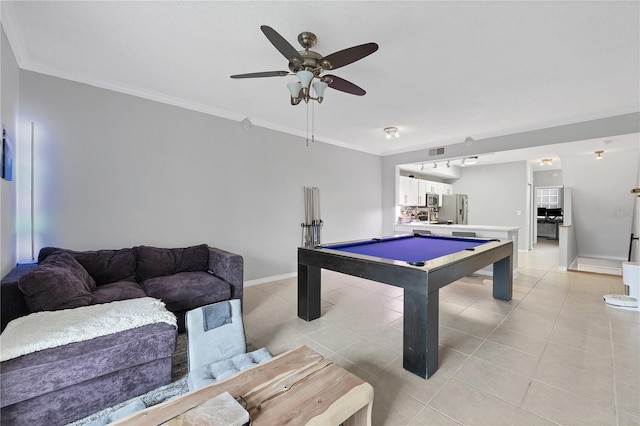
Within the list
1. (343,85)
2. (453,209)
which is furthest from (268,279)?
(453,209)

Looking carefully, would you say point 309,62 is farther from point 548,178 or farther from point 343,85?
point 548,178

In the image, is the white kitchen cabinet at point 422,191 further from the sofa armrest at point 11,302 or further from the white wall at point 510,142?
the sofa armrest at point 11,302

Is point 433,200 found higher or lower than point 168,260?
higher

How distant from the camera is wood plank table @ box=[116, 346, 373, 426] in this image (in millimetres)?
1024

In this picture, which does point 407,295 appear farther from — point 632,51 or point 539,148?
point 539,148

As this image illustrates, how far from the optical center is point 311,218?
16.3 feet

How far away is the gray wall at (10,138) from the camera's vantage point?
2037 mm

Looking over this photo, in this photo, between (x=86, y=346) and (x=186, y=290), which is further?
(x=186, y=290)

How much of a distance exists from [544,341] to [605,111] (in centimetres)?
341

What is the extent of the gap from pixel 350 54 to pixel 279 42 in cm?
49

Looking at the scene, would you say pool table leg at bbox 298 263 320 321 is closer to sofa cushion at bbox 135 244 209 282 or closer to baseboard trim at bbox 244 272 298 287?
sofa cushion at bbox 135 244 209 282

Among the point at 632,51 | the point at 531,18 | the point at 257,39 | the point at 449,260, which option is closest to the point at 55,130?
the point at 257,39

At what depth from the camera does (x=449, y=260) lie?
7.29ft

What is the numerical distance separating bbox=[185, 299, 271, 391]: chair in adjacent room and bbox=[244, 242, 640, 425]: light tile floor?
55cm
